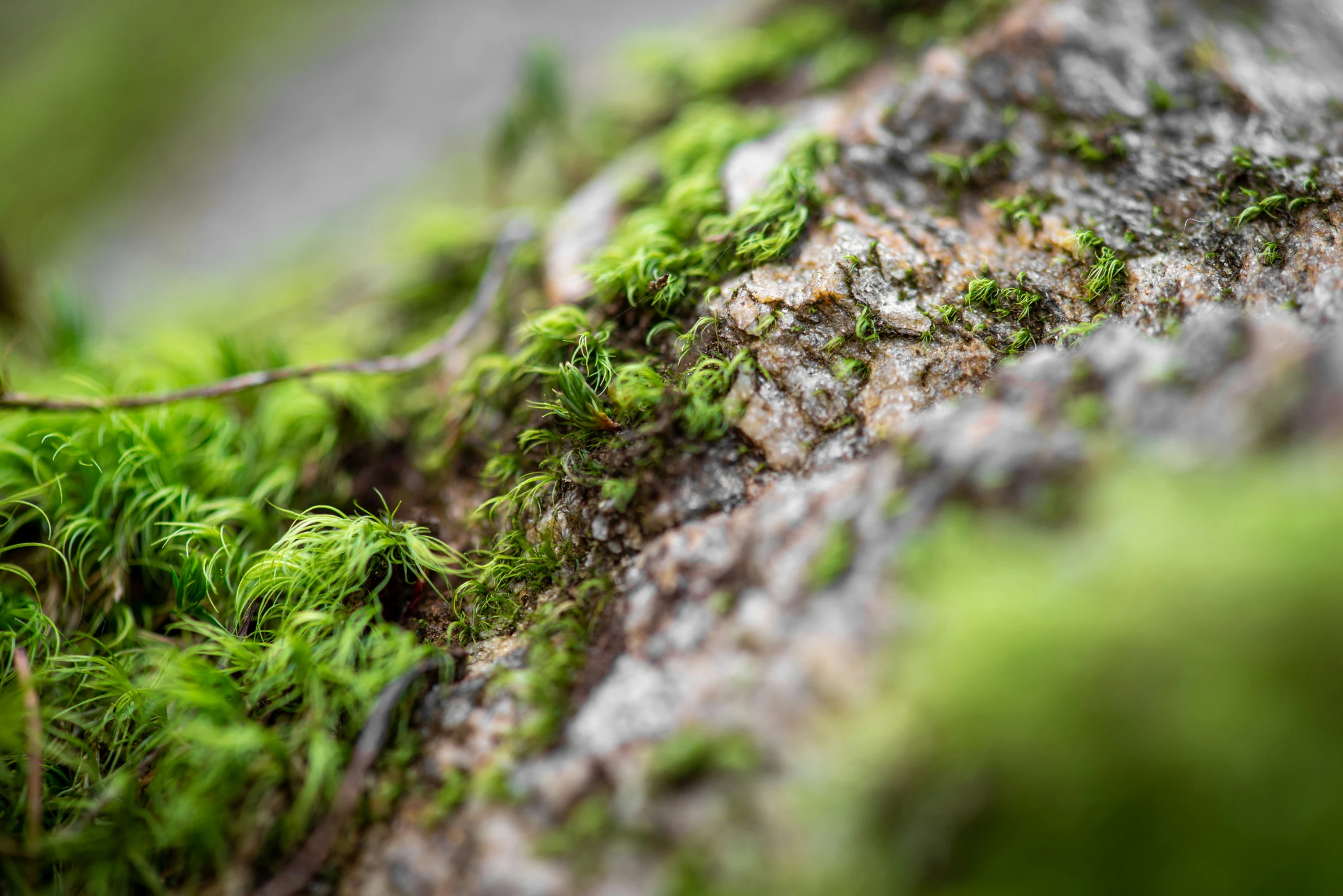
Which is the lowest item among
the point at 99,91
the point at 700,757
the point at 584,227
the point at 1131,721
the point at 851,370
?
the point at 1131,721

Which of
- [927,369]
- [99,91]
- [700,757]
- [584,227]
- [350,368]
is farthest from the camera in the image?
[99,91]

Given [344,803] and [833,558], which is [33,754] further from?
[833,558]

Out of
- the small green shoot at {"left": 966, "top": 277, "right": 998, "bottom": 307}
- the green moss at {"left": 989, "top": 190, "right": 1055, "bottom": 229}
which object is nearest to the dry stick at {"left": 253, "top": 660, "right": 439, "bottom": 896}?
the small green shoot at {"left": 966, "top": 277, "right": 998, "bottom": 307}

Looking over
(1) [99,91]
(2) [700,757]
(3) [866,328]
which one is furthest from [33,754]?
(1) [99,91]

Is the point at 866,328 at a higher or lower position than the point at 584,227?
lower

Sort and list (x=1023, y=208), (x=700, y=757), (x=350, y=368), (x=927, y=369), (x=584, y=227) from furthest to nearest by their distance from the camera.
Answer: (x=584, y=227) → (x=350, y=368) → (x=1023, y=208) → (x=927, y=369) → (x=700, y=757)

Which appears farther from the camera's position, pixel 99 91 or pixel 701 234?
pixel 99 91
